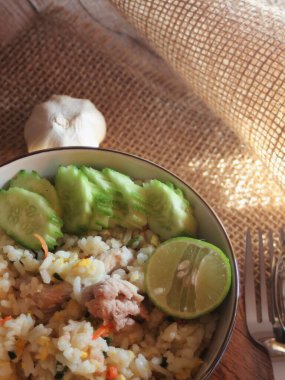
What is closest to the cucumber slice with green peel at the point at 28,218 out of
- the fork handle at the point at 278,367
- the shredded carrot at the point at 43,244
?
the shredded carrot at the point at 43,244

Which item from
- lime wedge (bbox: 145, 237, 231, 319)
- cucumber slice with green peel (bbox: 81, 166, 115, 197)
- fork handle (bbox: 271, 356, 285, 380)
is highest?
cucumber slice with green peel (bbox: 81, 166, 115, 197)

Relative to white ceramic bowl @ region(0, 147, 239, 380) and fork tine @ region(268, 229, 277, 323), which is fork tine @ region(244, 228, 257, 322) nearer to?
fork tine @ region(268, 229, 277, 323)

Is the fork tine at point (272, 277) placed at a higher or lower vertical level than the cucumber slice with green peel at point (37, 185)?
lower

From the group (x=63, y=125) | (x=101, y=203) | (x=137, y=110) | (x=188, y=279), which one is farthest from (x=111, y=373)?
(x=137, y=110)

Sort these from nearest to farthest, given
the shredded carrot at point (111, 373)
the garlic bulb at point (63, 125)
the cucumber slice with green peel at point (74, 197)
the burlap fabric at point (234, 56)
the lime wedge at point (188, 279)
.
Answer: the shredded carrot at point (111, 373)
the lime wedge at point (188, 279)
the cucumber slice with green peel at point (74, 197)
the burlap fabric at point (234, 56)
the garlic bulb at point (63, 125)

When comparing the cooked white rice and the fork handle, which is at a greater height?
the cooked white rice

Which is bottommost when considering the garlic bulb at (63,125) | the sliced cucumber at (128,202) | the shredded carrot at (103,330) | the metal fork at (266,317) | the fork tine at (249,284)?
the metal fork at (266,317)

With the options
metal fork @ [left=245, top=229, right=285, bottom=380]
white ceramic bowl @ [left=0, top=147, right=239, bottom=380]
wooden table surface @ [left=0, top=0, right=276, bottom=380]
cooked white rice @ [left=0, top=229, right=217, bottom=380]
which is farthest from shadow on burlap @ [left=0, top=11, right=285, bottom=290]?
cooked white rice @ [left=0, top=229, right=217, bottom=380]

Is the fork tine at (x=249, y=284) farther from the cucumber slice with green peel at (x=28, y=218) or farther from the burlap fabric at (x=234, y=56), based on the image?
the cucumber slice with green peel at (x=28, y=218)
